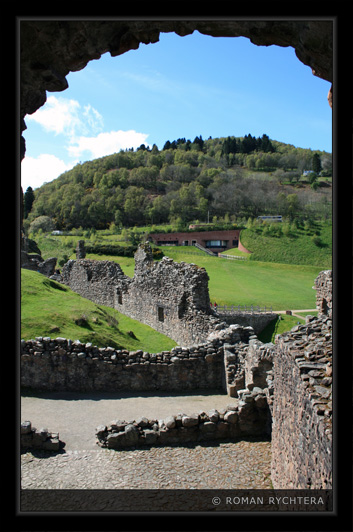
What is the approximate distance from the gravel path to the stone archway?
6.60 meters

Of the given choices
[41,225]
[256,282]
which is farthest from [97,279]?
[41,225]

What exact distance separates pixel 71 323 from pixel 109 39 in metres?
13.7

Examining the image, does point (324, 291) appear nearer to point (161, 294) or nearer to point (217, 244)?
point (161, 294)

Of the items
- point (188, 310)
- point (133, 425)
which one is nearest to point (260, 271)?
point (188, 310)

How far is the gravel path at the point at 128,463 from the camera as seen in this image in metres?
8.12

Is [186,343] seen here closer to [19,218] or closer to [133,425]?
[133,425]

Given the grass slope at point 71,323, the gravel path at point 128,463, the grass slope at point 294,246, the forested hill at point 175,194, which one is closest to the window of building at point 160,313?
the grass slope at point 71,323

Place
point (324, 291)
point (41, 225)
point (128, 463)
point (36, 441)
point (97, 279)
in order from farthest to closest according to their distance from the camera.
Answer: point (41, 225) < point (97, 279) < point (324, 291) < point (36, 441) < point (128, 463)

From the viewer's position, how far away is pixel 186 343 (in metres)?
19.8

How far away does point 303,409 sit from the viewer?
5.79 metres

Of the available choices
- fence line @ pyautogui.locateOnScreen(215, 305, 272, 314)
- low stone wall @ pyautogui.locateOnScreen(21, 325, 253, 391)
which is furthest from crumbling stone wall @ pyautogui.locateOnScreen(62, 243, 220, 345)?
fence line @ pyautogui.locateOnScreen(215, 305, 272, 314)

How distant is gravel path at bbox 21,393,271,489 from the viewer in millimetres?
8117

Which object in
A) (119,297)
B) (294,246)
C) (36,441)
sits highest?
(294,246)

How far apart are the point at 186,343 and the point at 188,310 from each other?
1617mm
